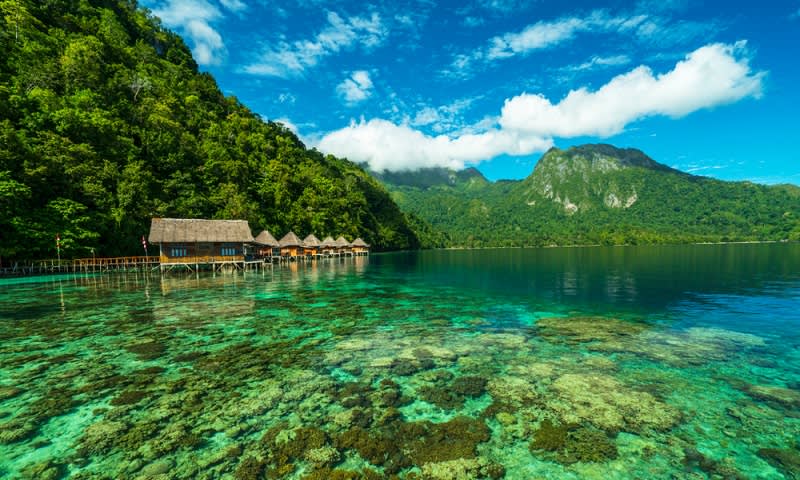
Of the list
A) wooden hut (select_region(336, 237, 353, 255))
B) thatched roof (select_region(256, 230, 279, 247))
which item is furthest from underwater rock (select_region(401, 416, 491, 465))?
wooden hut (select_region(336, 237, 353, 255))

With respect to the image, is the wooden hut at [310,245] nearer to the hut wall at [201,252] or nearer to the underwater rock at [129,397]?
the hut wall at [201,252]

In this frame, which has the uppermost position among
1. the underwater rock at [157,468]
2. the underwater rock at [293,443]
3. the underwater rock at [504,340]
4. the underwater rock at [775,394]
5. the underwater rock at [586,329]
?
the underwater rock at [157,468]

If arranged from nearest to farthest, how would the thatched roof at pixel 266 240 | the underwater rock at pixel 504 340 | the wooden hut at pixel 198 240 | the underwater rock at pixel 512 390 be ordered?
A: the underwater rock at pixel 512 390, the underwater rock at pixel 504 340, the wooden hut at pixel 198 240, the thatched roof at pixel 266 240

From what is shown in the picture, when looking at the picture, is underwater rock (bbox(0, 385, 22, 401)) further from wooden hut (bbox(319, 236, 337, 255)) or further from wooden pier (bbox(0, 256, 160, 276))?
wooden hut (bbox(319, 236, 337, 255))

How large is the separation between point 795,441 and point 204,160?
73.8 m

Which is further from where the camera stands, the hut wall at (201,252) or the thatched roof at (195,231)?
the hut wall at (201,252)

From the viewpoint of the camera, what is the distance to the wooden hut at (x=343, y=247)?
257 ft

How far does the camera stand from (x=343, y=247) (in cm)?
8356

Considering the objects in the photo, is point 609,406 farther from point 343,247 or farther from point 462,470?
point 343,247

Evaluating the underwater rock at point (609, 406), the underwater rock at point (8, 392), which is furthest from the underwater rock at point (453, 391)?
the underwater rock at point (8, 392)

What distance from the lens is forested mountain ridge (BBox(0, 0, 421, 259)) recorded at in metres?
35.3

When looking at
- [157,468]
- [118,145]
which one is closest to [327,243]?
[118,145]

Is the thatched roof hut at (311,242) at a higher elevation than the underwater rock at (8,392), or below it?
higher

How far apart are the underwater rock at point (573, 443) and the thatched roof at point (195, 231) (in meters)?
44.1
